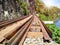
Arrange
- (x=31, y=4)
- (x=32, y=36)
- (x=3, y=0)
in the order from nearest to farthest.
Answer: (x=32, y=36) < (x=3, y=0) < (x=31, y=4)

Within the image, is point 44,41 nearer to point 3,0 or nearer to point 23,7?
point 3,0

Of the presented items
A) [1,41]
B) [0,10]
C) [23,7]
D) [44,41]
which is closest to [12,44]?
[1,41]

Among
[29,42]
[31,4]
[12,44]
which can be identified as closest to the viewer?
[12,44]

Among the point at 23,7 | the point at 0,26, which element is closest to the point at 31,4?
the point at 23,7

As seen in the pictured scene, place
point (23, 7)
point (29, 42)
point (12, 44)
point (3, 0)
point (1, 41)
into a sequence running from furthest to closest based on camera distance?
point (23, 7), point (3, 0), point (29, 42), point (1, 41), point (12, 44)

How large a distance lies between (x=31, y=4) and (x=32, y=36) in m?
20.8

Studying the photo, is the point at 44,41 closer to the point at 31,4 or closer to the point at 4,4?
the point at 4,4

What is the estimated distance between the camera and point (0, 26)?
5.39 metres

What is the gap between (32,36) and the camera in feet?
16.7

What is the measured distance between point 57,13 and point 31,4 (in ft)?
71.7

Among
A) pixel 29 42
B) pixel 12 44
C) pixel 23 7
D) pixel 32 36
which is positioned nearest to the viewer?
pixel 12 44

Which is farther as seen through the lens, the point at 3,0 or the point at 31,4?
the point at 31,4

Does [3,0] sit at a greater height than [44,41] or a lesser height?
greater

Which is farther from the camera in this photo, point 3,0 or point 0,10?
point 3,0
